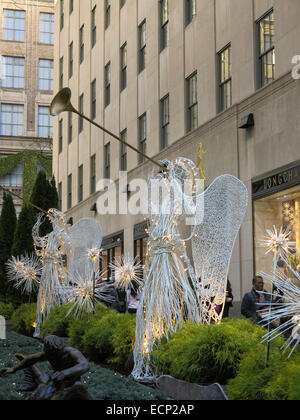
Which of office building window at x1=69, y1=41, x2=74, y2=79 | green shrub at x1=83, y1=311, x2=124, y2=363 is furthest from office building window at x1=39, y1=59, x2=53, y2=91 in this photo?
green shrub at x1=83, y1=311, x2=124, y2=363

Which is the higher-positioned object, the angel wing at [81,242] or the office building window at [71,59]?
the office building window at [71,59]

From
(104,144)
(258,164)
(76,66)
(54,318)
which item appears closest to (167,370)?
A: (54,318)

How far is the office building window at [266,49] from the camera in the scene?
18.1 m

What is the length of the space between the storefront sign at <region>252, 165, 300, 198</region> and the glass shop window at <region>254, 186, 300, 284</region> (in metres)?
0.18

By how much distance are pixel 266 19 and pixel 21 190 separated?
41111mm

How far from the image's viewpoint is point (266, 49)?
18438mm

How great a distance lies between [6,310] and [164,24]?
40.5ft

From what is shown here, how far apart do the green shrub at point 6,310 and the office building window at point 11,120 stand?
3719cm

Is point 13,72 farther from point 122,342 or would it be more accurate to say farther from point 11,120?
point 122,342

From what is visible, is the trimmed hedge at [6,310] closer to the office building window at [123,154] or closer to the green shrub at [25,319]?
the green shrub at [25,319]

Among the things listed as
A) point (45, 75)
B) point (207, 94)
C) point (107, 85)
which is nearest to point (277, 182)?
point (207, 94)

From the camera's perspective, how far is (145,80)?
92.1ft

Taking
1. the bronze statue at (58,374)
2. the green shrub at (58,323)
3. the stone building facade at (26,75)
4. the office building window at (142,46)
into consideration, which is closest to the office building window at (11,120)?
the stone building facade at (26,75)
